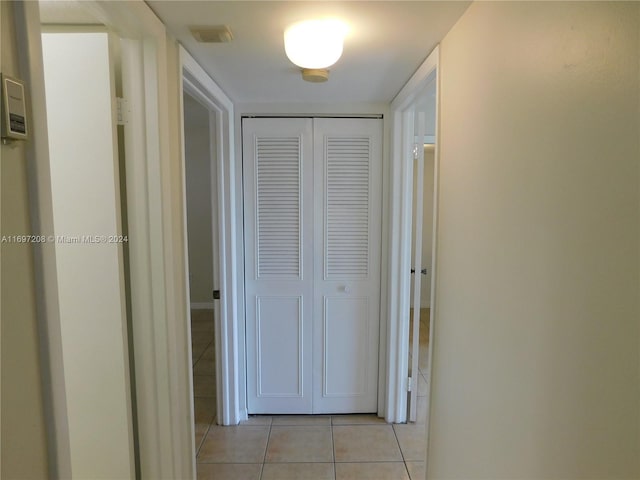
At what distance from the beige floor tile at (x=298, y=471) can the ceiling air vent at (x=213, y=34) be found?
218cm

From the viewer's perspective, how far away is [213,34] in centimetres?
134

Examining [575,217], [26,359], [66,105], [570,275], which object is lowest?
[26,359]

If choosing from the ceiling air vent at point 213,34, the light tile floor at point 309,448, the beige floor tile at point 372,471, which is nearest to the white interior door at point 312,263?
the light tile floor at point 309,448

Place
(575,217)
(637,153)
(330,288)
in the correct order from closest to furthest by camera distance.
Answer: (637,153)
(575,217)
(330,288)

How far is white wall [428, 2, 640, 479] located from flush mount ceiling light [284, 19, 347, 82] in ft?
1.34

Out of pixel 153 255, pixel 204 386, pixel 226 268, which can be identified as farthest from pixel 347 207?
pixel 204 386

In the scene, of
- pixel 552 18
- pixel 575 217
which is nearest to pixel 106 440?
pixel 575 217

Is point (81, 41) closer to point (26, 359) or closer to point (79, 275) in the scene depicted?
point (79, 275)

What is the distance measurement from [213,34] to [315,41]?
0.37m

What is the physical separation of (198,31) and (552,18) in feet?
3.64

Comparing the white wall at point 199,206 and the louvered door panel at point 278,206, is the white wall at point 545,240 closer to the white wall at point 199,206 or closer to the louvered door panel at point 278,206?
the louvered door panel at point 278,206

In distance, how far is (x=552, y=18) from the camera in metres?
0.77

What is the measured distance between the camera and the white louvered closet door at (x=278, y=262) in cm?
244

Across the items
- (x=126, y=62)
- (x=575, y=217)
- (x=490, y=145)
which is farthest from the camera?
(x=126, y=62)
